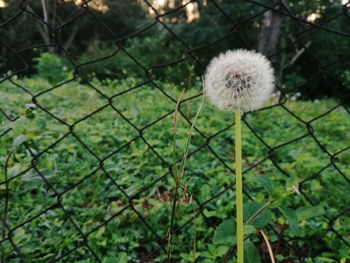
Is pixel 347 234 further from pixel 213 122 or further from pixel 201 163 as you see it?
pixel 213 122

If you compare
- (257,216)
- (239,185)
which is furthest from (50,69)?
(239,185)

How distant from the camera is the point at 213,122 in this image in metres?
2.70

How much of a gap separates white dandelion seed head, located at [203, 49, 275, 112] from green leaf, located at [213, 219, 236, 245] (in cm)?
23

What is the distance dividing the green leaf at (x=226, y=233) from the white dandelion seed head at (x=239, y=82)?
8.9 inches

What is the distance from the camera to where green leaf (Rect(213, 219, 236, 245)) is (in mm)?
584

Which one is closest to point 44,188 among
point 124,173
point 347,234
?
point 124,173

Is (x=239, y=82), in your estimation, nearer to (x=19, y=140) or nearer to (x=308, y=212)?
(x=308, y=212)

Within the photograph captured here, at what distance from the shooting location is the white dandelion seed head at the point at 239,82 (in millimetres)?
487

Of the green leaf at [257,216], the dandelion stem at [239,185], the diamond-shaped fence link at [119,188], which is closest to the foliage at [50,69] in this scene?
the diamond-shaped fence link at [119,188]

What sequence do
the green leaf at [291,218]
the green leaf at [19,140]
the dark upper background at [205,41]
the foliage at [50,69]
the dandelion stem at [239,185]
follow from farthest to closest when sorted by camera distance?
the dark upper background at [205,41]
the foliage at [50,69]
the green leaf at [19,140]
the green leaf at [291,218]
the dandelion stem at [239,185]

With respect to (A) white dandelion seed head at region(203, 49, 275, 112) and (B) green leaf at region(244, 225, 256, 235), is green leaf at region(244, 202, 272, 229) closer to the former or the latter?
(B) green leaf at region(244, 225, 256, 235)

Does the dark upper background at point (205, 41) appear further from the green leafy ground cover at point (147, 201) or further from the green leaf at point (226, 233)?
the green leaf at point (226, 233)

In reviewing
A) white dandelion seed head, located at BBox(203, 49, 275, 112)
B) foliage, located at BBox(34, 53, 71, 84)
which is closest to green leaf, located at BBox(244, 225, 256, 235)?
white dandelion seed head, located at BBox(203, 49, 275, 112)

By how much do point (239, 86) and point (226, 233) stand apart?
271 mm
